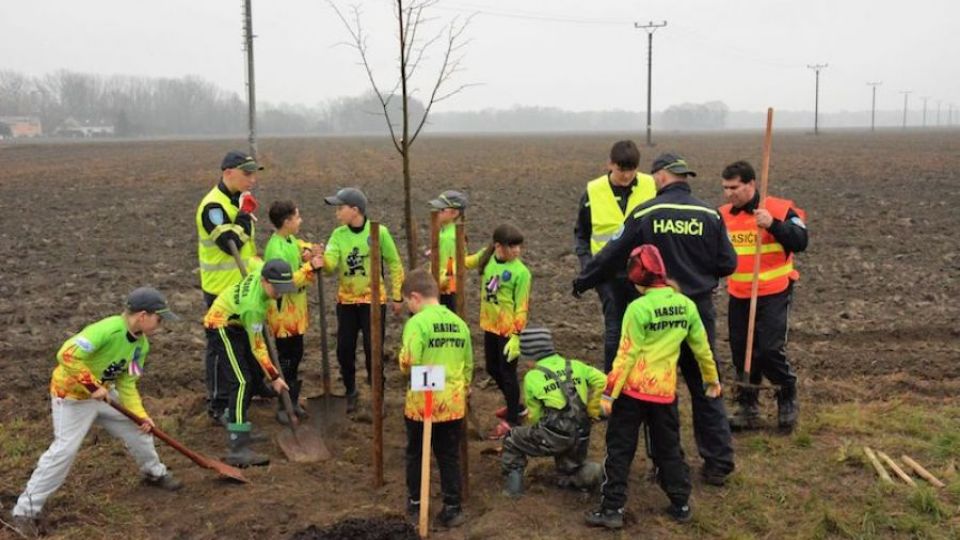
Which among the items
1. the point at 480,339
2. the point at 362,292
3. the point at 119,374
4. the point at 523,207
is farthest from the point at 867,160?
the point at 119,374

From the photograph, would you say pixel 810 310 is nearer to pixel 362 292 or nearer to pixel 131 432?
pixel 362 292

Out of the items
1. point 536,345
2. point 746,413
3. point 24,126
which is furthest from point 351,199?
point 24,126

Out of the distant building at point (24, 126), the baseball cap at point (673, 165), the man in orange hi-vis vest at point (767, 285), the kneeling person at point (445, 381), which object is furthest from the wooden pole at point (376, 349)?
the distant building at point (24, 126)

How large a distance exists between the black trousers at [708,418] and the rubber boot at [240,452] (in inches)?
132

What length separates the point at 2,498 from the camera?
5.70 m

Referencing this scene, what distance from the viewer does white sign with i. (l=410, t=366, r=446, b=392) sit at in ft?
16.5

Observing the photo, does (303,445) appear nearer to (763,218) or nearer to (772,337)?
(772,337)

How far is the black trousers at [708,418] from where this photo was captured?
227 inches

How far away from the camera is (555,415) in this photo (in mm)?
5465

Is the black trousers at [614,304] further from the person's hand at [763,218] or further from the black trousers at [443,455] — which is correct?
the black trousers at [443,455]

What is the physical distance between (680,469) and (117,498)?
13.2 ft

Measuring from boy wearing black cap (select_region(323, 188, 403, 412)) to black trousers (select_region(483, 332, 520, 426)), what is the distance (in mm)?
994

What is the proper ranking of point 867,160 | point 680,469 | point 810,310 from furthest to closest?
point 867,160, point 810,310, point 680,469

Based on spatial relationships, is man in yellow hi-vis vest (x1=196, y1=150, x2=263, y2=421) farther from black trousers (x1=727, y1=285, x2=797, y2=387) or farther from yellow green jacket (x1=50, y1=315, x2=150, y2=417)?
black trousers (x1=727, y1=285, x2=797, y2=387)
